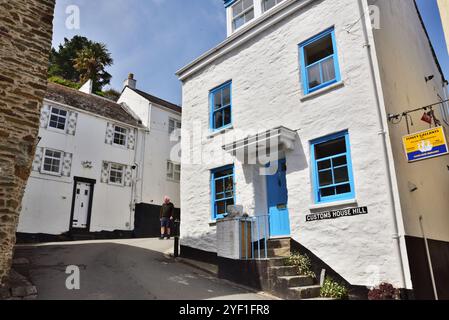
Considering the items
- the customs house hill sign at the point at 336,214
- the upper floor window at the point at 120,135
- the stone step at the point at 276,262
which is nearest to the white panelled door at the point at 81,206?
the upper floor window at the point at 120,135

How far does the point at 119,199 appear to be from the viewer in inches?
824

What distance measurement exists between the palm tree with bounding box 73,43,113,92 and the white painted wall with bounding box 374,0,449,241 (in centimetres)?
2853

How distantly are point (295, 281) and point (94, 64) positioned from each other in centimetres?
3177

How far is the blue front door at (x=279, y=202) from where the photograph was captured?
9.73m

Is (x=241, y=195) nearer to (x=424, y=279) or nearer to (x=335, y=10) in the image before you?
(x=424, y=279)

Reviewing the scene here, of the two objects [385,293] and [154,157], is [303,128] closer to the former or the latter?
[385,293]

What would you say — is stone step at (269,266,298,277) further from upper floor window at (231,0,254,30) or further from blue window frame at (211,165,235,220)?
upper floor window at (231,0,254,30)

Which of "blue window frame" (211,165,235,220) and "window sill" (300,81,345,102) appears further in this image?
"blue window frame" (211,165,235,220)

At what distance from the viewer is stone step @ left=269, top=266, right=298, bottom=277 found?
8.13 metres

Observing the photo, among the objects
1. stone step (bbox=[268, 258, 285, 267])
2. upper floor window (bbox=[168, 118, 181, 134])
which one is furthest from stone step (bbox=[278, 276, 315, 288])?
upper floor window (bbox=[168, 118, 181, 134])

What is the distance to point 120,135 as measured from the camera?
2219cm

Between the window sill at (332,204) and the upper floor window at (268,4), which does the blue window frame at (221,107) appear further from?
Result: the window sill at (332,204)

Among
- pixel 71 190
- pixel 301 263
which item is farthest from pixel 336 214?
pixel 71 190
